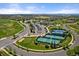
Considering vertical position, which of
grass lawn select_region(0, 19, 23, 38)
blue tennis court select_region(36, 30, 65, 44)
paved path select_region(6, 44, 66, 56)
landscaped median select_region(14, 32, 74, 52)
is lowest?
paved path select_region(6, 44, 66, 56)

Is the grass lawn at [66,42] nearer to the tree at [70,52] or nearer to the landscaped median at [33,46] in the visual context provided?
the landscaped median at [33,46]

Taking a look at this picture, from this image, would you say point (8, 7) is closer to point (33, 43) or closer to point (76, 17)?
point (33, 43)

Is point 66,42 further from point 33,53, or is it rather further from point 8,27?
point 8,27

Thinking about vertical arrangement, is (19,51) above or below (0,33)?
below

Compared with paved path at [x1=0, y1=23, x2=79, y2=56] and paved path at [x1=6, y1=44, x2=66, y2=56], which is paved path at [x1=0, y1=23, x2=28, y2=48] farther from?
paved path at [x1=6, y1=44, x2=66, y2=56]

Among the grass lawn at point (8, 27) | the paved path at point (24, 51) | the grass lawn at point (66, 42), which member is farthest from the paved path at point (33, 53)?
the grass lawn at point (8, 27)

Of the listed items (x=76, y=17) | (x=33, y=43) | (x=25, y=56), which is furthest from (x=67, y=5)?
(x=25, y=56)

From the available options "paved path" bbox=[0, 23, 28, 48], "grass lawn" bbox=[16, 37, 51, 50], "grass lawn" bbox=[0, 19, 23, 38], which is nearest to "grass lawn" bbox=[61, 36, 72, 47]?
"grass lawn" bbox=[16, 37, 51, 50]

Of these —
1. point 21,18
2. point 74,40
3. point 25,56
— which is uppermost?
point 21,18
